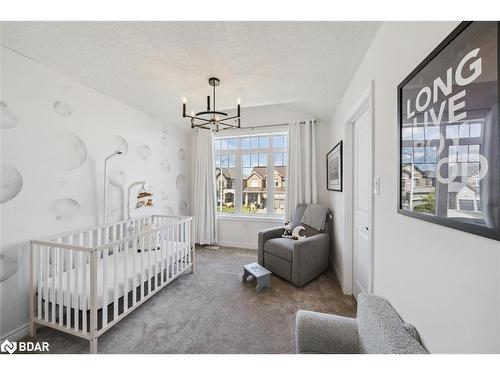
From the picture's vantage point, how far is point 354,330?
97cm

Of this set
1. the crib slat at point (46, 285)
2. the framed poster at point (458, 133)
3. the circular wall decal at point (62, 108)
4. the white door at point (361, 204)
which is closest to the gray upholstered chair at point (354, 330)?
the framed poster at point (458, 133)

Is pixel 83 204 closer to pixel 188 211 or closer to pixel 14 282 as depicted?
pixel 14 282

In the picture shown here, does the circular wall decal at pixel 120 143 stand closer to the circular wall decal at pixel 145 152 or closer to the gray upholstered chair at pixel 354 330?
the circular wall decal at pixel 145 152

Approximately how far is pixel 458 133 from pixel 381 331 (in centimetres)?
77

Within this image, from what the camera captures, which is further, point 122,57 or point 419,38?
point 122,57

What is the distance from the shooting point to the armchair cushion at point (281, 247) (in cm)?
246

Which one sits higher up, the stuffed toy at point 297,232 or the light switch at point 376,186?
the light switch at point 376,186

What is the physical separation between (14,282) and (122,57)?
6.64 feet

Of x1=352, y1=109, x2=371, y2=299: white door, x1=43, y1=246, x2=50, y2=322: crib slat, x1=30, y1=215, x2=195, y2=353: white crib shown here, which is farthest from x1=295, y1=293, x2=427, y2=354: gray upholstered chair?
x1=43, y1=246, x2=50, y2=322: crib slat

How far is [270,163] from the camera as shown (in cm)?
382

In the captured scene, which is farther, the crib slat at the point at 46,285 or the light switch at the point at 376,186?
the crib slat at the point at 46,285

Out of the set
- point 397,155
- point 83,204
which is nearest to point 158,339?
point 83,204

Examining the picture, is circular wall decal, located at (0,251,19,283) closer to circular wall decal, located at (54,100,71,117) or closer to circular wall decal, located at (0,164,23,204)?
circular wall decal, located at (0,164,23,204)

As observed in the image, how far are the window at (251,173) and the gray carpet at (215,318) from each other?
4.97 feet
